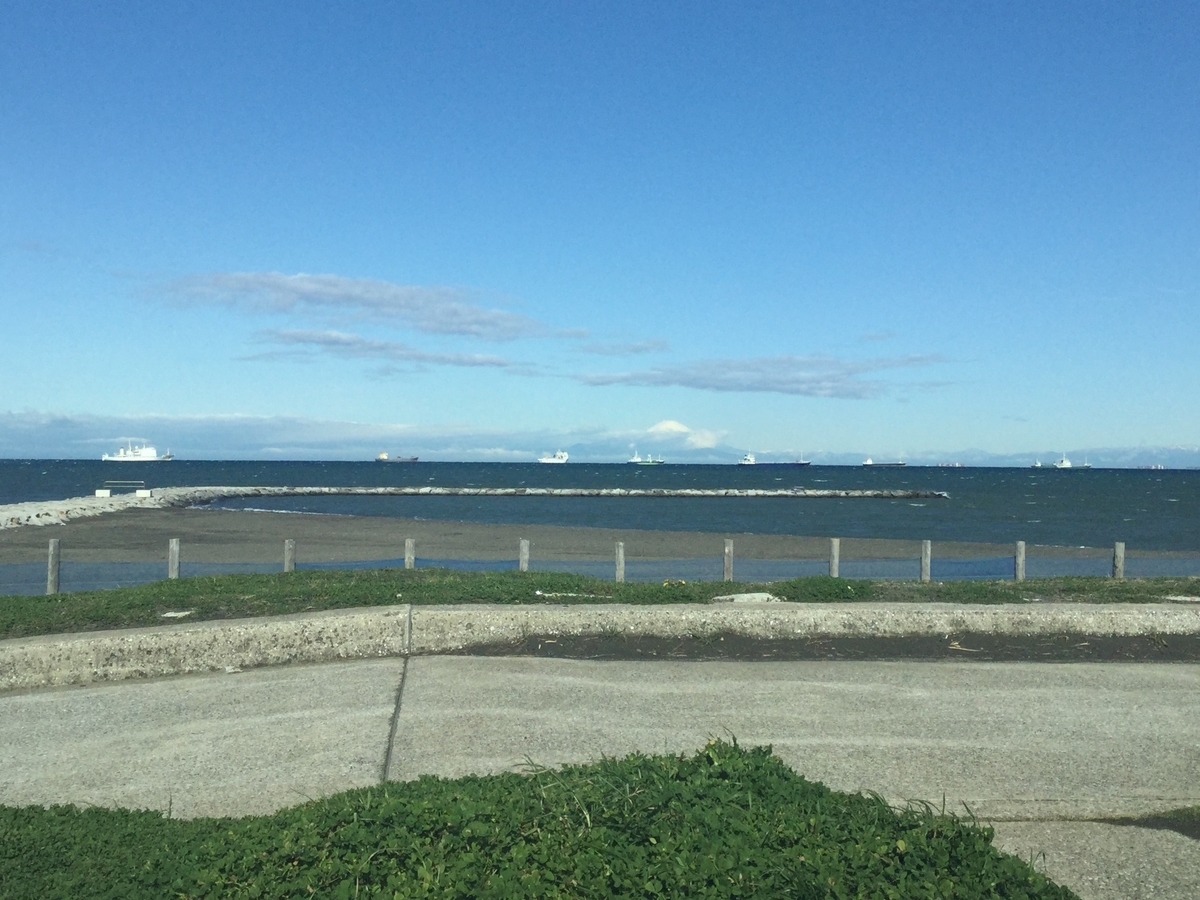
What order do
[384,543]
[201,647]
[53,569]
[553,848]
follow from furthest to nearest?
[384,543] → [53,569] → [201,647] → [553,848]

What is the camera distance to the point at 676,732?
6.29 m

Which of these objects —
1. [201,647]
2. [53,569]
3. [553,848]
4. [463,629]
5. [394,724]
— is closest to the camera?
[553,848]

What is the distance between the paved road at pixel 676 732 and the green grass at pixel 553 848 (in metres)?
0.81

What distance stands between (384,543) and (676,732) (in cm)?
2836

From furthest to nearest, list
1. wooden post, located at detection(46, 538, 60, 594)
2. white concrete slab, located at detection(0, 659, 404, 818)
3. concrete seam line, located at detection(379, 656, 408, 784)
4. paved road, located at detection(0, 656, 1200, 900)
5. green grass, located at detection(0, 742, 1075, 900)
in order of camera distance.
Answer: wooden post, located at detection(46, 538, 60, 594) < concrete seam line, located at detection(379, 656, 408, 784) < white concrete slab, located at detection(0, 659, 404, 818) < paved road, located at detection(0, 656, 1200, 900) < green grass, located at detection(0, 742, 1075, 900)

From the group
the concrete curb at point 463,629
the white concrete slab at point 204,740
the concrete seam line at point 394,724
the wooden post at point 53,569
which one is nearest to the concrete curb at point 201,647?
the concrete curb at point 463,629

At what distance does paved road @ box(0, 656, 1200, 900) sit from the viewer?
202 inches

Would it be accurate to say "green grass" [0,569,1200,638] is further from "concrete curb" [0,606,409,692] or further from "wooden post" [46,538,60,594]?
"wooden post" [46,538,60,594]

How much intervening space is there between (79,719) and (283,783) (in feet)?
7.11

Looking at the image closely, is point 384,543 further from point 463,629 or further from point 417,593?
point 463,629

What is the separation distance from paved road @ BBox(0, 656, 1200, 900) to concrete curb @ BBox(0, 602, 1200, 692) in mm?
314

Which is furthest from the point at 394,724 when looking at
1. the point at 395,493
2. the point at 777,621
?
the point at 395,493

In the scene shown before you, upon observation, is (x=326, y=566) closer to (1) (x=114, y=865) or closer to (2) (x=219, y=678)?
(2) (x=219, y=678)

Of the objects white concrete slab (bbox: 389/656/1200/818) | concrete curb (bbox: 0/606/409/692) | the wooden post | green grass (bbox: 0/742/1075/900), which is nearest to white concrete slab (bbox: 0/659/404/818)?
concrete curb (bbox: 0/606/409/692)
